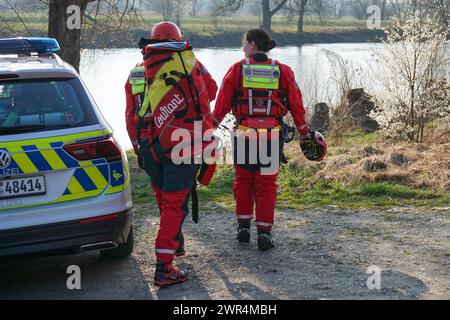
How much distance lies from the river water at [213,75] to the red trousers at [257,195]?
4812 mm

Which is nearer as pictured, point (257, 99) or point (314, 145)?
point (257, 99)

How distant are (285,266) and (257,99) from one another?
1.27 meters

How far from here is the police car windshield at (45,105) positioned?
14.5ft

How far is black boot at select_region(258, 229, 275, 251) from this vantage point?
530 centimetres

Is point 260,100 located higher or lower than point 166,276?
higher

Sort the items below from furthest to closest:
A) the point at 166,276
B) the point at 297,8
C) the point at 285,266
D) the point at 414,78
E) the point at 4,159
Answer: the point at 297,8 < the point at 414,78 < the point at 285,266 < the point at 166,276 < the point at 4,159

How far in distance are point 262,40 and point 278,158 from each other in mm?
898

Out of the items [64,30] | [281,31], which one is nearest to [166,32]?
[64,30]

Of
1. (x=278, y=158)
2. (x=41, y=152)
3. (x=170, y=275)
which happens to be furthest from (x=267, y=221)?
(x=41, y=152)

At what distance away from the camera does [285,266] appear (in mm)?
4895

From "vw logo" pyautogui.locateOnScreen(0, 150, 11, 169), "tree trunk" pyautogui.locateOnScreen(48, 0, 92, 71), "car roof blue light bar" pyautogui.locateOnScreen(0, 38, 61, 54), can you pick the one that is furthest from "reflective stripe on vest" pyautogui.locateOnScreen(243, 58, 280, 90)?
"tree trunk" pyautogui.locateOnScreen(48, 0, 92, 71)

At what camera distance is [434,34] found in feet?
36.4

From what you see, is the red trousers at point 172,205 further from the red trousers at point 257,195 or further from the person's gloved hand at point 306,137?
the person's gloved hand at point 306,137

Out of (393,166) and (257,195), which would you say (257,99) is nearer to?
(257,195)
